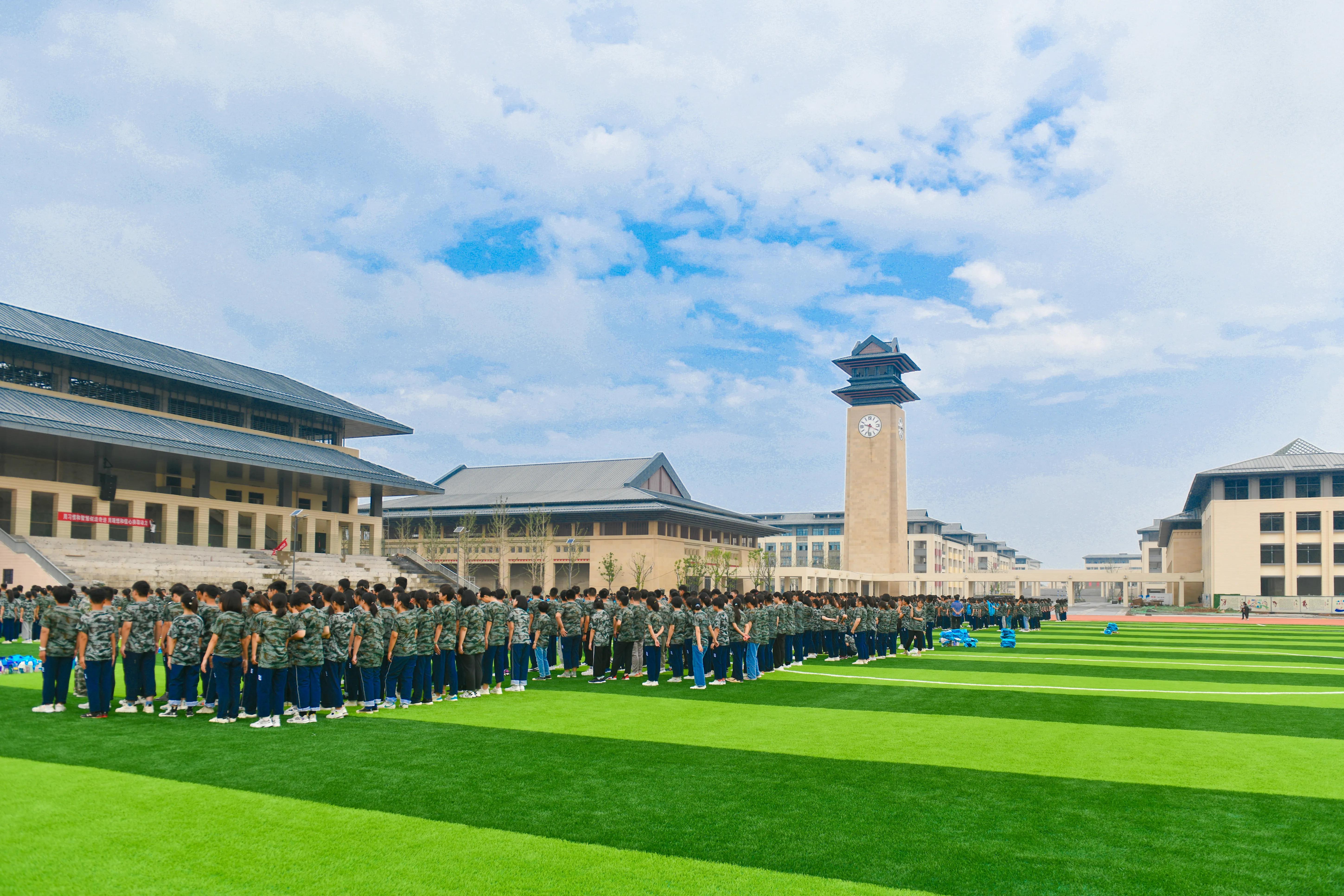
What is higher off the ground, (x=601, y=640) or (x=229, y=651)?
(x=229, y=651)

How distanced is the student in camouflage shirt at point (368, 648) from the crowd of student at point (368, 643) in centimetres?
2

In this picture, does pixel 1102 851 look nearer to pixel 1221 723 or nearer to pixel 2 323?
pixel 1221 723

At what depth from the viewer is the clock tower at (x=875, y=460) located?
97.3 meters

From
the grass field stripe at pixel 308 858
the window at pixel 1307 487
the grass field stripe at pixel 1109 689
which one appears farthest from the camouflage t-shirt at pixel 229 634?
A: the window at pixel 1307 487

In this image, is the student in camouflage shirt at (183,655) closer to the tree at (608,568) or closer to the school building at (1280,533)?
the tree at (608,568)

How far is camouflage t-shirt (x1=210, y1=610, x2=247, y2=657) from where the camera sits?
42.8ft

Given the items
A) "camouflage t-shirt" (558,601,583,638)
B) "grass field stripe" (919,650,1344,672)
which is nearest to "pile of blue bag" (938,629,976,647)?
"grass field stripe" (919,650,1344,672)

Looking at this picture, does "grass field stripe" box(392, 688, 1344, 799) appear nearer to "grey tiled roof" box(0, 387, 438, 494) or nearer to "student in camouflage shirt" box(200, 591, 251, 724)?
"student in camouflage shirt" box(200, 591, 251, 724)

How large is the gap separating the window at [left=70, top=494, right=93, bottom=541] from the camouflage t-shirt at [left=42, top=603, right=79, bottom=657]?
3522cm

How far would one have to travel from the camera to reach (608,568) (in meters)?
72.7

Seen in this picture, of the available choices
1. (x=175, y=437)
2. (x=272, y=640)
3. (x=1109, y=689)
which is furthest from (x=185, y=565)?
(x=1109, y=689)

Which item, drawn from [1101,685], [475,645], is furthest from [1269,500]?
[475,645]

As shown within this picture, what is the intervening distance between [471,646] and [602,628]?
3.84m

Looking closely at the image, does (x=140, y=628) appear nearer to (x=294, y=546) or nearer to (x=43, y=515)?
(x=43, y=515)
